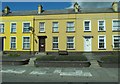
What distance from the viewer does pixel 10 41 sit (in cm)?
3972

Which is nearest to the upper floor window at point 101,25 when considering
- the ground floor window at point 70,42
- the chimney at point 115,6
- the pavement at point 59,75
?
the chimney at point 115,6

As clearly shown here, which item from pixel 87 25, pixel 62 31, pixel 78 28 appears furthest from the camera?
pixel 62 31

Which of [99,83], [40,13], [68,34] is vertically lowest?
[99,83]

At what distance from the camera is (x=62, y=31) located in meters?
37.8

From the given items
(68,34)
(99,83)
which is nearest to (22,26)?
(68,34)

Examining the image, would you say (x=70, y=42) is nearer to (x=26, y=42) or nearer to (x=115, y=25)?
(x=26, y=42)

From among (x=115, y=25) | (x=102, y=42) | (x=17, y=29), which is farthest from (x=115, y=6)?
(x=17, y=29)

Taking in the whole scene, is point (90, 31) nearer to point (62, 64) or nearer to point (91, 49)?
point (91, 49)

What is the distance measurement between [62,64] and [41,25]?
19.2m

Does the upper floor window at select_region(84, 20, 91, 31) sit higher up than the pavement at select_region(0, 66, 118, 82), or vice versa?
the upper floor window at select_region(84, 20, 91, 31)

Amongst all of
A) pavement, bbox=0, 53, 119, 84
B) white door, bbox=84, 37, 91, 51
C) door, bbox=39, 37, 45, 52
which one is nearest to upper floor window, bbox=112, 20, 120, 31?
white door, bbox=84, 37, 91, 51

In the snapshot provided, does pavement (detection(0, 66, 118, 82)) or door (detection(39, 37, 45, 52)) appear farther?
door (detection(39, 37, 45, 52))

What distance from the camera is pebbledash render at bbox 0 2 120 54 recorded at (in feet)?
120

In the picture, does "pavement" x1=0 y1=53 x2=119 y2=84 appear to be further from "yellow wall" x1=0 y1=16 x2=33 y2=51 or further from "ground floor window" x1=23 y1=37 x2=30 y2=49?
"yellow wall" x1=0 y1=16 x2=33 y2=51
